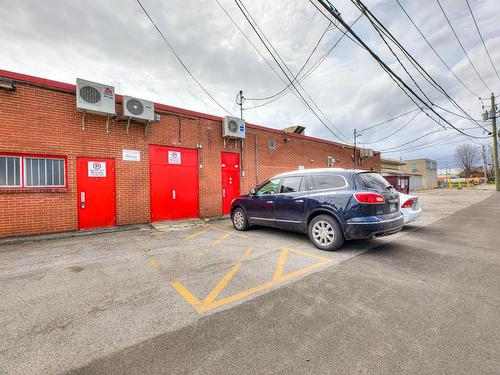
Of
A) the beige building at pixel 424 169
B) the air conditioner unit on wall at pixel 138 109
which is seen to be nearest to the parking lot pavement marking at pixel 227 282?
the air conditioner unit on wall at pixel 138 109

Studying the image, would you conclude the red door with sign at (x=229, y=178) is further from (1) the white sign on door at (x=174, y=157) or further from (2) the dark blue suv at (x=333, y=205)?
(2) the dark blue suv at (x=333, y=205)

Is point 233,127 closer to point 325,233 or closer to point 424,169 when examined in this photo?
point 325,233

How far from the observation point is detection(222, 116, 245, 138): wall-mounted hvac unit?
32.9 ft

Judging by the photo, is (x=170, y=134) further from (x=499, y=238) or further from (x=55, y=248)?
(x=499, y=238)

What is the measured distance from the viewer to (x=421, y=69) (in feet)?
25.3

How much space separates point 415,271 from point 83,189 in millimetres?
8594

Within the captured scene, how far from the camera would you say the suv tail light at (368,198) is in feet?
14.3

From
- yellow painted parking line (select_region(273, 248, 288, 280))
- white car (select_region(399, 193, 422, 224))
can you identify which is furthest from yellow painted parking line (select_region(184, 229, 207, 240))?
white car (select_region(399, 193, 422, 224))

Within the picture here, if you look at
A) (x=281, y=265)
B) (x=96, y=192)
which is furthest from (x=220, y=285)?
(x=96, y=192)

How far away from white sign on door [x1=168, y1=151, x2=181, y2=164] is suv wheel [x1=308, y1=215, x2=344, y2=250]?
6078 mm

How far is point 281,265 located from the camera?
403 centimetres

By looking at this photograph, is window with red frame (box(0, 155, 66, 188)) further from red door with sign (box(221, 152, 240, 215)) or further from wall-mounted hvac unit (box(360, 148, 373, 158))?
wall-mounted hvac unit (box(360, 148, 373, 158))

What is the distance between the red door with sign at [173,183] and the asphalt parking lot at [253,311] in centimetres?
382

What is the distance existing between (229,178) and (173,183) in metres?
2.74
